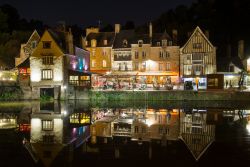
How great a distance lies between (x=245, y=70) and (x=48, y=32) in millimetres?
30355

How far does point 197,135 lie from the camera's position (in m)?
20.8

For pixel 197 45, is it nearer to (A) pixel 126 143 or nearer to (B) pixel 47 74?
(B) pixel 47 74

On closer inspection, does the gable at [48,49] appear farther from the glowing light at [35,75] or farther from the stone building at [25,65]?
the glowing light at [35,75]

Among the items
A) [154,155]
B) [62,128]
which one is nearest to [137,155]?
[154,155]

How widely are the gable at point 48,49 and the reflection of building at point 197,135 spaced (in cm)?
2962

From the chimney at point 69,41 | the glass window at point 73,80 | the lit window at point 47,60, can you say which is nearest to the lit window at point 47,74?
the lit window at point 47,60

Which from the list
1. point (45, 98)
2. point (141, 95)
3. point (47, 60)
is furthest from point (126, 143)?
point (47, 60)

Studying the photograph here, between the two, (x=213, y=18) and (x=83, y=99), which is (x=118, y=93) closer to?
(x=83, y=99)

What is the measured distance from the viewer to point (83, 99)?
5184 centimetres

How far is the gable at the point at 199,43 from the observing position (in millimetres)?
59156

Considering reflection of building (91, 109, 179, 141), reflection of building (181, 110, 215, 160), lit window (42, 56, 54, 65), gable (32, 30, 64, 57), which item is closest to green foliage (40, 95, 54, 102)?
lit window (42, 56, 54, 65)

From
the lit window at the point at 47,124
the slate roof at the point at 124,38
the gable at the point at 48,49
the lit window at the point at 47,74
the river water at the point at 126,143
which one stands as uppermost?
the slate roof at the point at 124,38

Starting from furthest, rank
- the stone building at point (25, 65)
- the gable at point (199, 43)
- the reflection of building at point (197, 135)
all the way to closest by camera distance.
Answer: the gable at point (199, 43) → the stone building at point (25, 65) → the reflection of building at point (197, 135)

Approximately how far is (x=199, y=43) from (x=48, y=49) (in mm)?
23717
